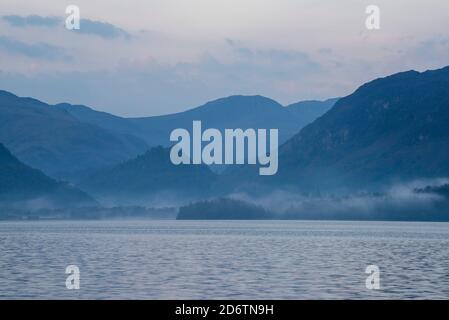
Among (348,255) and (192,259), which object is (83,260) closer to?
(192,259)

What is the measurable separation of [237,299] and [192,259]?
54340 mm
